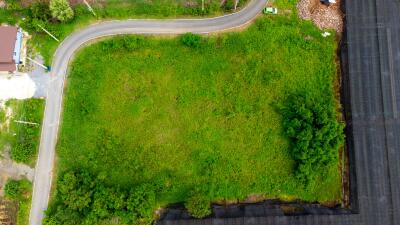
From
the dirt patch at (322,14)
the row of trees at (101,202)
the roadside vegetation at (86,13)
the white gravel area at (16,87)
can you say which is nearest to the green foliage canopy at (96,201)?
the row of trees at (101,202)

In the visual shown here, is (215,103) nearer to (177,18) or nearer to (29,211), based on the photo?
(177,18)

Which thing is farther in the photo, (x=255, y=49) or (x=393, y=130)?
(x=255, y=49)

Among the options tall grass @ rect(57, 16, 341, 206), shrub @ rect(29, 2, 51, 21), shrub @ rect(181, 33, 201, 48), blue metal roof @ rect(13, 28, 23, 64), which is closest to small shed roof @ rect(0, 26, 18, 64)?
blue metal roof @ rect(13, 28, 23, 64)

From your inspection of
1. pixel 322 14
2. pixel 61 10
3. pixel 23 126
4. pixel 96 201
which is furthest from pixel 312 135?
pixel 23 126

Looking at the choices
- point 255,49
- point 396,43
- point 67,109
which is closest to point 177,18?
point 255,49

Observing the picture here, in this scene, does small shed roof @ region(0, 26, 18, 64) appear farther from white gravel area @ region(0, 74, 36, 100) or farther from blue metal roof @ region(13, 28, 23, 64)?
white gravel area @ region(0, 74, 36, 100)

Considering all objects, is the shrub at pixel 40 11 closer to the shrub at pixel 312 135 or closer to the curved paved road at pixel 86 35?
the curved paved road at pixel 86 35

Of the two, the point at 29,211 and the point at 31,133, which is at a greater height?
the point at 31,133
